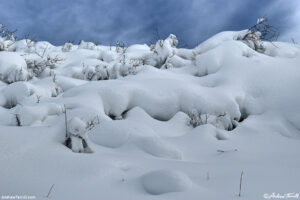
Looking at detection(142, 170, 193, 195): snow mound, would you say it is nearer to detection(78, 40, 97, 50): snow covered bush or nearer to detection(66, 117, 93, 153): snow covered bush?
detection(66, 117, 93, 153): snow covered bush

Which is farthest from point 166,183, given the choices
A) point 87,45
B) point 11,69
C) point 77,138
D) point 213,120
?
point 87,45

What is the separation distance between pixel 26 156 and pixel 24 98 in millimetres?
2176

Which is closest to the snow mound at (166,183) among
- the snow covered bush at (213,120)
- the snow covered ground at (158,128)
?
the snow covered ground at (158,128)

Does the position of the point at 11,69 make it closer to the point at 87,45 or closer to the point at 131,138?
the point at 87,45

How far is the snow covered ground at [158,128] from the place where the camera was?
1.25 m

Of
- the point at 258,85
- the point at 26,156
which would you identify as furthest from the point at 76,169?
the point at 258,85

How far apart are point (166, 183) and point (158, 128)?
62.8 inches

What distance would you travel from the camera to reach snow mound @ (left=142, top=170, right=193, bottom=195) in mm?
1192

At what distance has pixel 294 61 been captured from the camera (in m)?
4.05

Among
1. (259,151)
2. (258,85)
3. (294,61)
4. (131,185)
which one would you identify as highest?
(294,61)

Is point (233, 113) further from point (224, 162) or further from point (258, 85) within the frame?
point (224, 162)

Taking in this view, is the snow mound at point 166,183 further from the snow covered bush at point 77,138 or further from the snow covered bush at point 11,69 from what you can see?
the snow covered bush at point 11,69

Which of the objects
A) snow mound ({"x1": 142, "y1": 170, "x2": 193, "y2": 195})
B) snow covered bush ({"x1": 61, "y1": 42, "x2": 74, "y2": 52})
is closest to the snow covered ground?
snow mound ({"x1": 142, "y1": 170, "x2": 193, "y2": 195})

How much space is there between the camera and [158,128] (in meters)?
2.80
